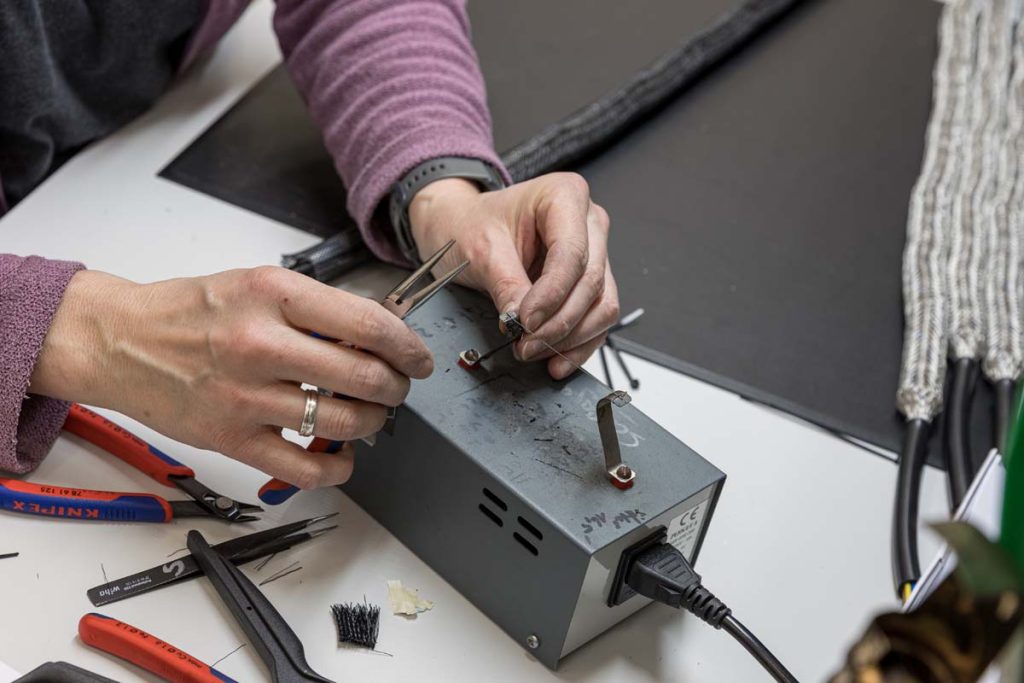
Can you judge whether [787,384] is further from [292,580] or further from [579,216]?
[292,580]

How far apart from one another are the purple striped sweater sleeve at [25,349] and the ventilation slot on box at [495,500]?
1.00 ft

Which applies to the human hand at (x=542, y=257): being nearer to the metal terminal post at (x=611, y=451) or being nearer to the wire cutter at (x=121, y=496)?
the metal terminal post at (x=611, y=451)

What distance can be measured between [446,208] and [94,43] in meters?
0.39

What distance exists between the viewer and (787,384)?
2.85 feet

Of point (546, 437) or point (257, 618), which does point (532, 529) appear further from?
point (257, 618)

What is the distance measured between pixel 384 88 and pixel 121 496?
17.4 inches

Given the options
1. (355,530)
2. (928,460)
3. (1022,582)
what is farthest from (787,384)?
(1022,582)

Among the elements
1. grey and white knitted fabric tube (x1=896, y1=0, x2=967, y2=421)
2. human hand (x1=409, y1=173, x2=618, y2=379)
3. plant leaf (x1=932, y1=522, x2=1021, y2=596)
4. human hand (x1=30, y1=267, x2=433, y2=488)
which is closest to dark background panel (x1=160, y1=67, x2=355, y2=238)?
human hand (x1=409, y1=173, x2=618, y2=379)

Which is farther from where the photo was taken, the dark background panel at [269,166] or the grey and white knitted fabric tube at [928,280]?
the dark background panel at [269,166]

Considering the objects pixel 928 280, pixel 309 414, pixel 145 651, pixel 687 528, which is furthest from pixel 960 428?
pixel 145 651

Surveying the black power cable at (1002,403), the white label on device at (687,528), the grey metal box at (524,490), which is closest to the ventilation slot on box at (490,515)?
the grey metal box at (524,490)

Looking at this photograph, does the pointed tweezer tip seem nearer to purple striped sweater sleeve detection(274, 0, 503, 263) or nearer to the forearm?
the forearm

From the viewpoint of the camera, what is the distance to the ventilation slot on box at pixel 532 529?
23.7 inches

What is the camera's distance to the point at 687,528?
2.16 ft
